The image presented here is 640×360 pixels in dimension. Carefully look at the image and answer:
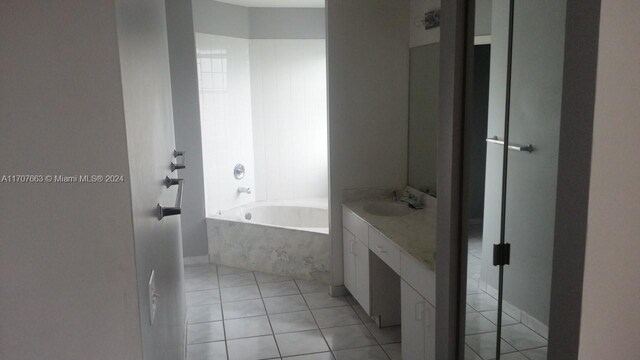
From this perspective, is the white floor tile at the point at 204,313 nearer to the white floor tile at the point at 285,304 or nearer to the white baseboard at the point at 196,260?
the white floor tile at the point at 285,304

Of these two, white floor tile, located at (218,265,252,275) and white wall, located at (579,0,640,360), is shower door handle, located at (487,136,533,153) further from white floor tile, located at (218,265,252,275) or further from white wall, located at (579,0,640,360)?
white floor tile, located at (218,265,252,275)

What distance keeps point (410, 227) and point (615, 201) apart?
6.29 feet

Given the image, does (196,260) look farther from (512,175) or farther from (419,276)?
(512,175)

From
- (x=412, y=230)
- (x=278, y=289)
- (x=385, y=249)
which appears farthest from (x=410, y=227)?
(x=278, y=289)

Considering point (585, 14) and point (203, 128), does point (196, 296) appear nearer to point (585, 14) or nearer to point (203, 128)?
point (203, 128)

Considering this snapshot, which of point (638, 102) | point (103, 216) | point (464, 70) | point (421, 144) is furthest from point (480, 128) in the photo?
point (421, 144)

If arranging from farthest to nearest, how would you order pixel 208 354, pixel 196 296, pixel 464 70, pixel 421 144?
1. pixel 196 296
2. pixel 421 144
3. pixel 208 354
4. pixel 464 70

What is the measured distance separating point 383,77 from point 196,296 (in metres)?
2.26

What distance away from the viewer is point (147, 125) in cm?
153

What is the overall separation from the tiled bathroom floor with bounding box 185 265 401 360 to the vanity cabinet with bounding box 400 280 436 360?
32 centimetres

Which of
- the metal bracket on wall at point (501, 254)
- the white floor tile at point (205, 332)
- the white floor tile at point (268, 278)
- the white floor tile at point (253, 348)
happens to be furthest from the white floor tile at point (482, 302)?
the white floor tile at point (268, 278)

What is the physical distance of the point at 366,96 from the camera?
145 inches

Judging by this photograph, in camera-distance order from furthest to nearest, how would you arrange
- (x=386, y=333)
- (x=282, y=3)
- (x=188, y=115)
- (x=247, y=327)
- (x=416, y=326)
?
(x=282, y=3)
(x=188, y=115)
(x=247, y=327)
(x=386, y=333)
(x=416, y=326)

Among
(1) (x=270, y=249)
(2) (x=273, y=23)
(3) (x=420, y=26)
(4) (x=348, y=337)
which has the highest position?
(2) (x=273, y=23)
